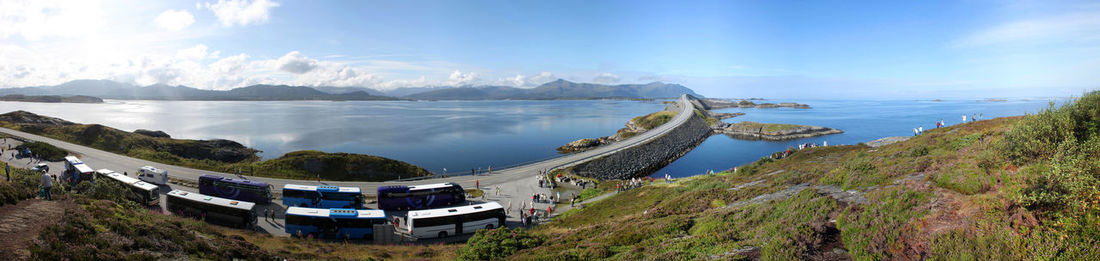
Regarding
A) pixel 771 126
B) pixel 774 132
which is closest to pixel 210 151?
pixel 774 132

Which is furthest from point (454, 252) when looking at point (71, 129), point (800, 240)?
point (71, 129)

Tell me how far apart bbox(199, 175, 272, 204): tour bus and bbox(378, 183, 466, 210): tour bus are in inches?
321

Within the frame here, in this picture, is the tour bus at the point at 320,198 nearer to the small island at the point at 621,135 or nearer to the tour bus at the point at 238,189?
the tour bus at the point at 238,189

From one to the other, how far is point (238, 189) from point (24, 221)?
684 inches

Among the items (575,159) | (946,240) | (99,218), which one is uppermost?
(946,240)

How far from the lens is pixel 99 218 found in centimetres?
1348

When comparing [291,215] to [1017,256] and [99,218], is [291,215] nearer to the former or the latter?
[99,218]

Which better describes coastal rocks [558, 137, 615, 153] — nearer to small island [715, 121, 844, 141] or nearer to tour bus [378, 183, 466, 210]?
small island [715, 121, 844, 141]

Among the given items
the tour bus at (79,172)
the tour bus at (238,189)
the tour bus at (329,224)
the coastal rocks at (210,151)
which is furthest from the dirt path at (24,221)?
the coastal rocks at (210,151)

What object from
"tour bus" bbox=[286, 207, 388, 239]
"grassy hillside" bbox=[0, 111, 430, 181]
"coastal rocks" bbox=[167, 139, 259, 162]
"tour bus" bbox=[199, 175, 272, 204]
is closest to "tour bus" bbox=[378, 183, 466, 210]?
"tour bus" bbox=[286, 207, 388, 239]

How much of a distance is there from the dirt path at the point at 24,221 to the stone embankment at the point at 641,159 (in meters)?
40.5

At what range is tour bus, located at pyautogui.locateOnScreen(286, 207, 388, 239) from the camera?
2167cm

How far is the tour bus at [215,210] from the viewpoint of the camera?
885 inches

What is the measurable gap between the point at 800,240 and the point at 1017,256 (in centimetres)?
378
